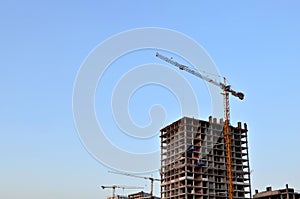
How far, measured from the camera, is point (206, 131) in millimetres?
126562

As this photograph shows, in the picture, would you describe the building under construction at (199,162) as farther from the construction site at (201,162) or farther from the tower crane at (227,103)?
the tower crane at (227,103)

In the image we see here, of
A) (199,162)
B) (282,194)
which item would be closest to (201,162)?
(199,162)

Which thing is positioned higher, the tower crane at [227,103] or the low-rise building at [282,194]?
the tower crane at [227,103]

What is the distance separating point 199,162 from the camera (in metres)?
121

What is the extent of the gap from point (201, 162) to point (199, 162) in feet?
2.17

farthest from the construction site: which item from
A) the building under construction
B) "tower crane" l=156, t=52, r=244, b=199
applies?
"tower crane" l=156, t=52, r=244, b=199

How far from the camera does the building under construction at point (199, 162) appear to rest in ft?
386

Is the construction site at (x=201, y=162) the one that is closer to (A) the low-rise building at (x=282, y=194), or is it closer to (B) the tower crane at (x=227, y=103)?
(A) the low-rise building at (x=282, y=194)

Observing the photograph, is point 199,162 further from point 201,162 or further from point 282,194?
point 282,194

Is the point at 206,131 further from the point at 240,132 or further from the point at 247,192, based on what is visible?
the point at 247,192

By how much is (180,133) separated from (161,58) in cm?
3240

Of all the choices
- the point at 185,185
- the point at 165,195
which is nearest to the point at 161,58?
the point at 185,185

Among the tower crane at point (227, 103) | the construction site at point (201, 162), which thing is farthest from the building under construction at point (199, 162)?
the tower crane at point (227, 103)

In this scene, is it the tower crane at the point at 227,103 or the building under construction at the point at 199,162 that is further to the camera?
the building under construction at the point at 199,162
